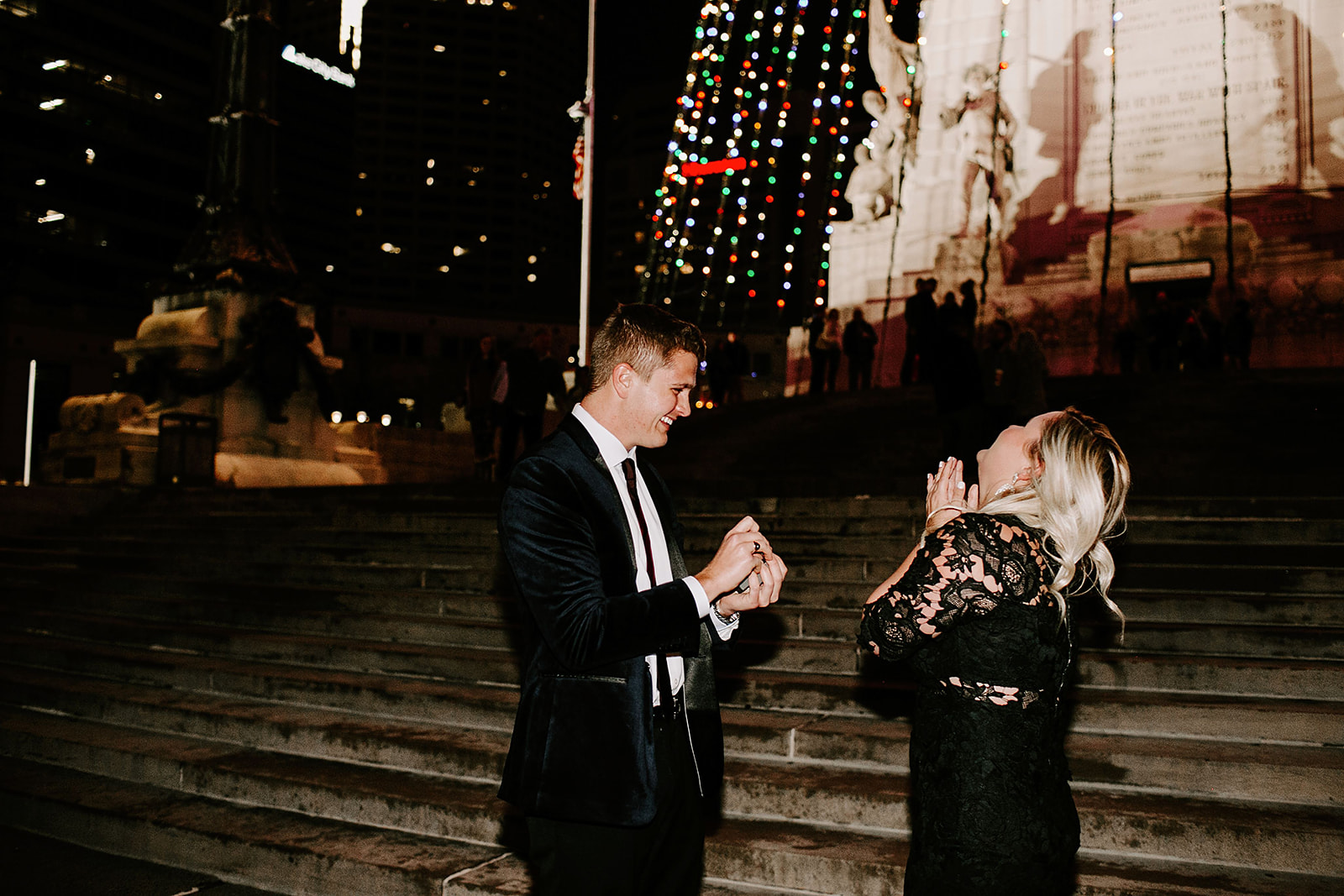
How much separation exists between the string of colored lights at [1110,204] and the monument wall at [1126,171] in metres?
0.05

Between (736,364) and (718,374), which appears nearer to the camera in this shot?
(718,374)

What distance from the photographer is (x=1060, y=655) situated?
2535 mm

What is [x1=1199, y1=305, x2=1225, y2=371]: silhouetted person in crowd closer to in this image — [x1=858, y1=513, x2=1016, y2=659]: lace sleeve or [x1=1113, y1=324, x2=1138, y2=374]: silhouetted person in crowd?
[x1=1113, y1=324, x2=1138, y2=374]: silhouetted person in crowd

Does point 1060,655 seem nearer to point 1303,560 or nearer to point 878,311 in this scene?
point 1303,560

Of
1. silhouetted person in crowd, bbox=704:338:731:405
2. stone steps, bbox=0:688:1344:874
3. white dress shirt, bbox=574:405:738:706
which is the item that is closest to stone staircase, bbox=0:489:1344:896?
stone steps, bbox=0:688:1344:874

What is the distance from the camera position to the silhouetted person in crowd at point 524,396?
11.8 m

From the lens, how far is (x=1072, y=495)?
2.48 m

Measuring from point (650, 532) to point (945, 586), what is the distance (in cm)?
72

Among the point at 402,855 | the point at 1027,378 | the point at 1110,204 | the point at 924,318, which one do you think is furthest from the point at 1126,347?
the point at 402,855

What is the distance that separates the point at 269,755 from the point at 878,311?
1820cm

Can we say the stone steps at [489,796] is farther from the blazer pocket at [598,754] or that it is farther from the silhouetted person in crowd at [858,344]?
the silhouetted person in crowd at [858,344]

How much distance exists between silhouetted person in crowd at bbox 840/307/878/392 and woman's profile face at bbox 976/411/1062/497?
1595cm

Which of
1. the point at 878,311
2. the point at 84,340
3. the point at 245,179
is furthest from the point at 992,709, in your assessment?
the point at 84,340

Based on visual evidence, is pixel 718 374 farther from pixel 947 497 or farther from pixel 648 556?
pixel 648 556
